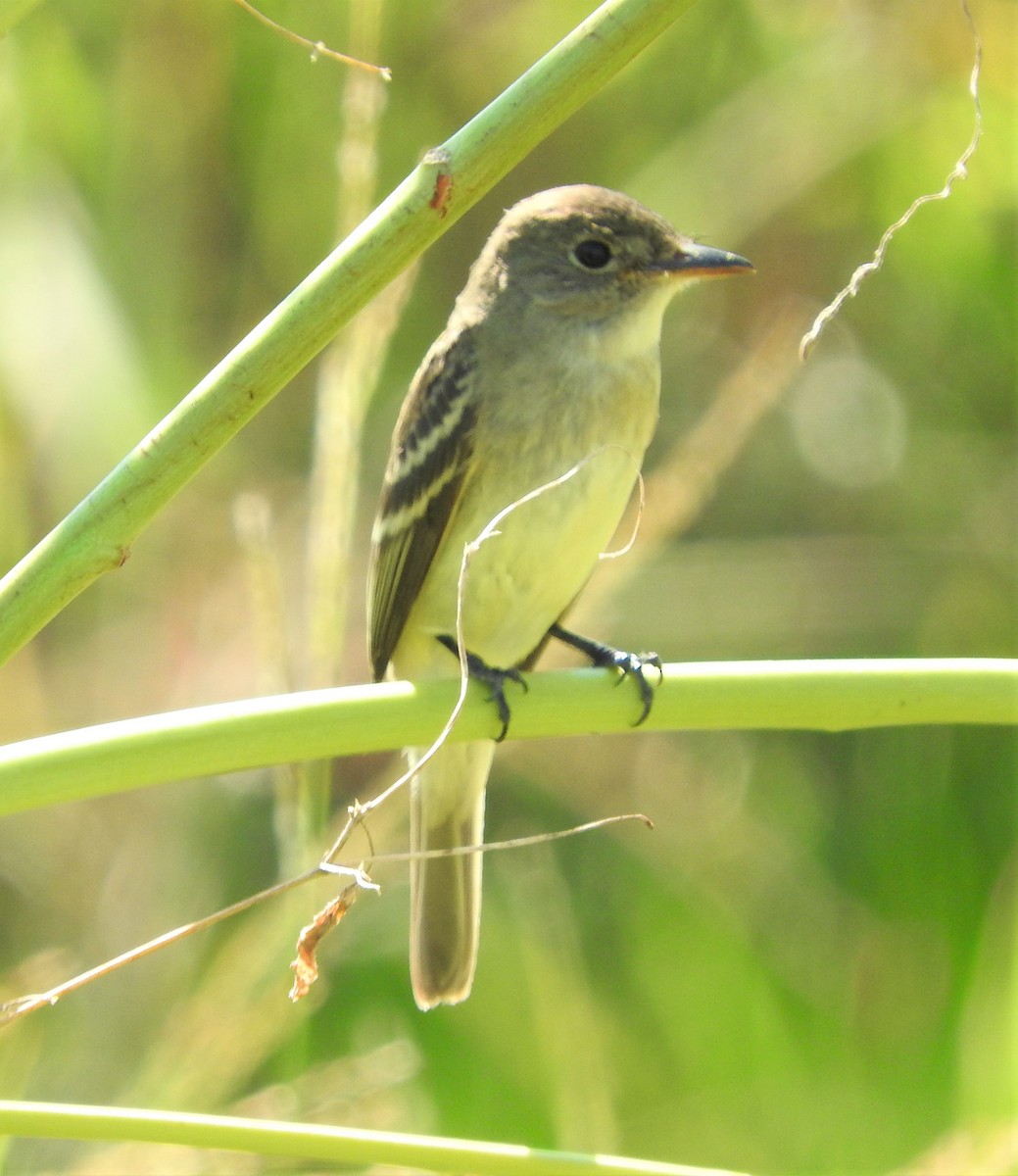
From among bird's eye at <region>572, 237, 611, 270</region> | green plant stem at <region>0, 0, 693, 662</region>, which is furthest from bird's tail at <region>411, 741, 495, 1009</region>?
green plant stem at <region>0, 0, 693, 662</region>

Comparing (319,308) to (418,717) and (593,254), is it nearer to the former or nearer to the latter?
(418,717)

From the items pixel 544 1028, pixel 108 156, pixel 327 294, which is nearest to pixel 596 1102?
pixel 544 1028

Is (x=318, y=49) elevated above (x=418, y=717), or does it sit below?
above

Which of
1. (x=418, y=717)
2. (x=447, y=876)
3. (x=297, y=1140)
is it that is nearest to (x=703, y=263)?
(x=447, y=876)

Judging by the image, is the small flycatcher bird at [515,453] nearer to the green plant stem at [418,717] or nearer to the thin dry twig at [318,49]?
the thin dry twig at [318,49]

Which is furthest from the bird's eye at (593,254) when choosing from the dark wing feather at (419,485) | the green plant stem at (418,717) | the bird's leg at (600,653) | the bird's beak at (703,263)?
the green plant stem at (418,717)

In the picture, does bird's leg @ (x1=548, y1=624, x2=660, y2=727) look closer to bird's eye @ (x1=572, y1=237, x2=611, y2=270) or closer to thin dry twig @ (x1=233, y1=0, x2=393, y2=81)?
bird's eye @ (x1=572, y1=237, x2=611, y2=270)
